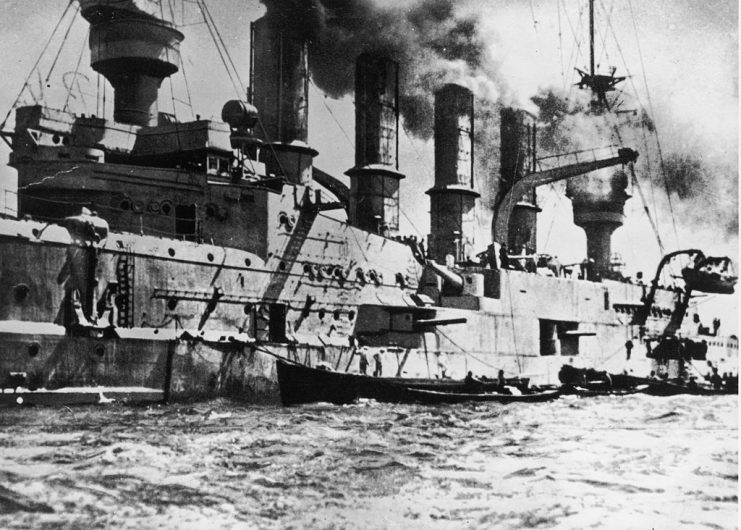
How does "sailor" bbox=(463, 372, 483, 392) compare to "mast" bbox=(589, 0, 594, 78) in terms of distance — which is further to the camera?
"sailor" bbox=(463, 372, 483, 392)

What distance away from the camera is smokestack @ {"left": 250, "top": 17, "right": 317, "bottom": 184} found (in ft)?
62.1

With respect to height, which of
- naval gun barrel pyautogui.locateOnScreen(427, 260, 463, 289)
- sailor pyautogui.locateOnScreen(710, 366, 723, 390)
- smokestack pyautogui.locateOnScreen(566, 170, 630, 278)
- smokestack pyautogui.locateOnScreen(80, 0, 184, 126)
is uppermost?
smokestack pyautogui.locateOnScreen(80, 0, 184, 126)

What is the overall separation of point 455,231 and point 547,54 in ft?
43.1

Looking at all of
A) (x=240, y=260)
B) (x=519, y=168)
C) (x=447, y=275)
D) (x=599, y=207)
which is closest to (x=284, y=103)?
(x=240, y=260)

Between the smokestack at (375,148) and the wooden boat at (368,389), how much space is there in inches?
237

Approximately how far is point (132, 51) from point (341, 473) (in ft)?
32.4

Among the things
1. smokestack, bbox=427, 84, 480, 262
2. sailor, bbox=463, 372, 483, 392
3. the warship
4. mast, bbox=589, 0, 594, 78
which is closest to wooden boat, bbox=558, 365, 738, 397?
the warship

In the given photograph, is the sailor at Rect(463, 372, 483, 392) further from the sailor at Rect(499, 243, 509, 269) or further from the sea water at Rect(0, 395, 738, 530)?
the sailor at Rect(499, 243, 509, 269)

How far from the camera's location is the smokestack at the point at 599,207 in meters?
24.6

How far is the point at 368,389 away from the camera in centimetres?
1554

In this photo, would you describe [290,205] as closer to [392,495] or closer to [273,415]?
[273,415]

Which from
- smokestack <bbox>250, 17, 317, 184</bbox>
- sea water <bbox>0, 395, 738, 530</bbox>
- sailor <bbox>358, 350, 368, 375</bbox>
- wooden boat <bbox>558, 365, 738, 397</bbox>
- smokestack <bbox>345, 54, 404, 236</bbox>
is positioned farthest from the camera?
smokestack <bbox>345, 54, 404, 236</bbox>

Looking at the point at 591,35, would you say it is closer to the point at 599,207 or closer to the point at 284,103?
the point at 284,103

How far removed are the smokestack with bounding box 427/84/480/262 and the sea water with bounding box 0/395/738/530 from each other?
43.5 ft
